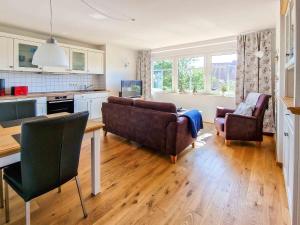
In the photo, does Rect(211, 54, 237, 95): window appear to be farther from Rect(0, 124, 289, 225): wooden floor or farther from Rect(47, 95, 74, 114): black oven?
Rect(47, 95, 74, 114): black oven

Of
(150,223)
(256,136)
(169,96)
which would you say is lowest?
(150,223)

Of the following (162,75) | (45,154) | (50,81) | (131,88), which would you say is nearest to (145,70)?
(162,75)

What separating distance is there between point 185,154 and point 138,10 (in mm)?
2422

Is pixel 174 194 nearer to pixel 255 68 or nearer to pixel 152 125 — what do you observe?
pixel 152 125

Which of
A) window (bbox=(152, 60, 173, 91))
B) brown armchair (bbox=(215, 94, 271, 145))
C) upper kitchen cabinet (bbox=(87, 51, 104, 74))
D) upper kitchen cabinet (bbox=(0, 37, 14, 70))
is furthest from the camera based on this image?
window (bbox=(152, 60, 173, 91))

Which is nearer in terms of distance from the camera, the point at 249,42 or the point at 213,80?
the point at 249,42

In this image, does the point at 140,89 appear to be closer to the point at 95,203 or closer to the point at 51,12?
the point at 51,12

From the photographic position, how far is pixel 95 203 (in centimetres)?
189

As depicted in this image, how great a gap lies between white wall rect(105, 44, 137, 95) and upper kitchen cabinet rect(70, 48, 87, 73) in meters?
0.76

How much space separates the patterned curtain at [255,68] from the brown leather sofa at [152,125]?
2203mm

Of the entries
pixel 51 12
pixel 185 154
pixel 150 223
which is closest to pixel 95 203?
pixel 150 223

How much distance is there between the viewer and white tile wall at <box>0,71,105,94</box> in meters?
4.25

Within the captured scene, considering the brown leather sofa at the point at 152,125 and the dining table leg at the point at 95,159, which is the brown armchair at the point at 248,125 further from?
the dining table leg at the point at 95,159

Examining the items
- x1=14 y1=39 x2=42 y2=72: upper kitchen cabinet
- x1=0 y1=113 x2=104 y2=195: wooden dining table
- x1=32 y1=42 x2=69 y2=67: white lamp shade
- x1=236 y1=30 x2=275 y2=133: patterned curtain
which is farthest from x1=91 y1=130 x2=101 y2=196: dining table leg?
x1=236 y1=30 x2=275 y2=133: patterned curtain
